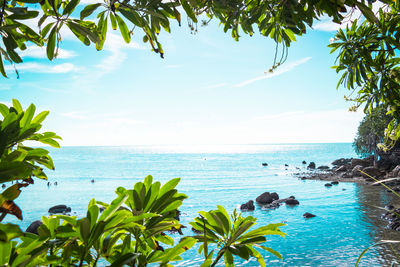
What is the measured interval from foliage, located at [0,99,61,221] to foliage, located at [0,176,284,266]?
0.48 feet

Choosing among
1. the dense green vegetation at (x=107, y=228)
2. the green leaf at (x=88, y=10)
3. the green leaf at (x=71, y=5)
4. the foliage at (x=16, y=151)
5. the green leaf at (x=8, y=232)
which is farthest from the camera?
the green leaf at (x=88, y=10)

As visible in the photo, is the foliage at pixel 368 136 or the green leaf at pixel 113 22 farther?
the foliage at pixel 368 136

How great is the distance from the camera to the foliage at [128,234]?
729 mm

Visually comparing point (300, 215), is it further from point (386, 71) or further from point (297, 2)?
point (297, 2)

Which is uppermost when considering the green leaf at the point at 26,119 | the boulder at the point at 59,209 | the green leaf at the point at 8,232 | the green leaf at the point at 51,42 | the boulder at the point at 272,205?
the green leaf at the point at 51,42

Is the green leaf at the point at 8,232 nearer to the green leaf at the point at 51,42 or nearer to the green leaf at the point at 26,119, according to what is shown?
the green leaf at the point at 26,119

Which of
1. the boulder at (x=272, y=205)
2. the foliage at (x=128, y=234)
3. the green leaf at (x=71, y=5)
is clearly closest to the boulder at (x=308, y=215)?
the boulder at (x=272, y=205)

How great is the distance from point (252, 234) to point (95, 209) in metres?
0.57

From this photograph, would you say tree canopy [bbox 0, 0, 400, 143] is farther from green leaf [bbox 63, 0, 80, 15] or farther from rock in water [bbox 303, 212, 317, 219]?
rock in water [bbox 303, 212, 317, 219]

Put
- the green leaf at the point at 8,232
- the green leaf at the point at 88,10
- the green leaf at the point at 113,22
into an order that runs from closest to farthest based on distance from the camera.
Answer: the green leaf at the point at 8,232, the green leaf at the point at 88,10, the green leaf at the point at 113,22

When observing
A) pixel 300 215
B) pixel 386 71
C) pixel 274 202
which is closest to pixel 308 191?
pixel 274 202

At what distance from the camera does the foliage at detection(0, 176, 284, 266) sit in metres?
0.73

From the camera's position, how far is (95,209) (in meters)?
0.77

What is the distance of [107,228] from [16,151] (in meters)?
0.37
